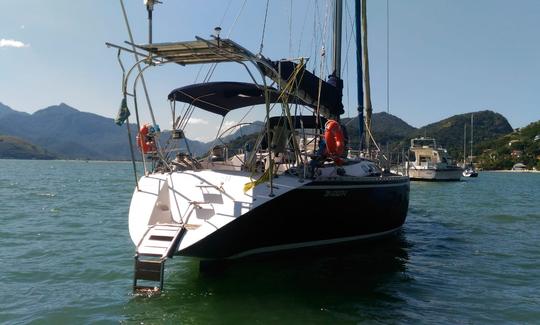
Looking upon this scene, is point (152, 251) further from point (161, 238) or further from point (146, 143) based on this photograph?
point (146, 143)

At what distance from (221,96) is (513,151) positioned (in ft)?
452

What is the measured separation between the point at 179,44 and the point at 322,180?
3560 mm

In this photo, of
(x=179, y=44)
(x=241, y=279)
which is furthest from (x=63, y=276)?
(x=179, y=44)

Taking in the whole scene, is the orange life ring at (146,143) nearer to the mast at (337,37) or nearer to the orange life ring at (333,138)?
the orange life ring at (333,138)

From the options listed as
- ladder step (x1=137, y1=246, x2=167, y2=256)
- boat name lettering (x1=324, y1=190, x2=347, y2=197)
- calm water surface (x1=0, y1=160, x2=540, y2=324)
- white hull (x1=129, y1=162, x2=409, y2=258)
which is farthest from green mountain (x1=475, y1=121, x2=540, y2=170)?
ladder step (x1=137, y1=246, x2=167, y2=256)

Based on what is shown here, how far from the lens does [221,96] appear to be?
36.6ft

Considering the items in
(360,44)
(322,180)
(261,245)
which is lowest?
(261,245)

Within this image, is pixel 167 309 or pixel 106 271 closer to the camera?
pixel 167 309

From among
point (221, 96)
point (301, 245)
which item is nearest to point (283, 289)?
point (301, 245)

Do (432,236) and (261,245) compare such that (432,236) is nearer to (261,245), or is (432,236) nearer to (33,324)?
(261,245)

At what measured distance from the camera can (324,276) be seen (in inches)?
348

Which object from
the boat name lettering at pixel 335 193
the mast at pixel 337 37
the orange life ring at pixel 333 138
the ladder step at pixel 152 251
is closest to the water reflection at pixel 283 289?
the ladder step at pixel 152 251

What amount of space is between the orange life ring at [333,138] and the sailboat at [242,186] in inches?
0.8

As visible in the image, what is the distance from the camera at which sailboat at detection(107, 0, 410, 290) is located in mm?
7750
